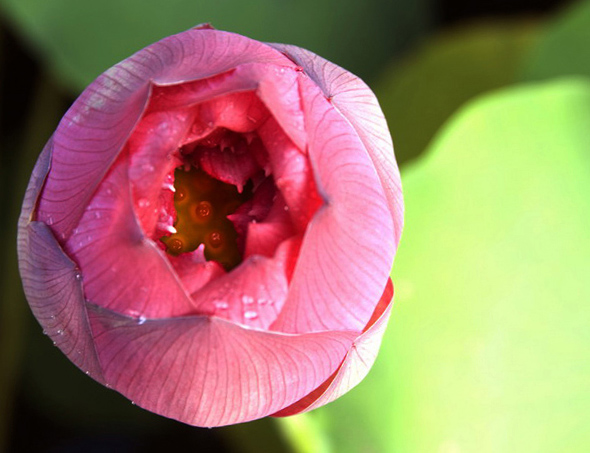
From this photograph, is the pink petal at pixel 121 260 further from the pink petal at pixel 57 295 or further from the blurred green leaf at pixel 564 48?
the blurred green leaf at pixel 564 48

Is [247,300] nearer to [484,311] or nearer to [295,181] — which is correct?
[295,181]

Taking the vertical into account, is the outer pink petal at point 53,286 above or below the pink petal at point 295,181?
below

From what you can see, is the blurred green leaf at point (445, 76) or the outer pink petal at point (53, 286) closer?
the outer pink petal at point (53, 286)

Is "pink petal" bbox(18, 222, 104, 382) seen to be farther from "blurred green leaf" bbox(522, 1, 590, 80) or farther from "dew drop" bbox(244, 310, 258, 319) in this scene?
"blurred green leaf" bbox(522, 1, 590, 80)

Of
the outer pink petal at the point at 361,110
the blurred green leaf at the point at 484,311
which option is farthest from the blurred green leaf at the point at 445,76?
the outer pink petal at the point at 361,110

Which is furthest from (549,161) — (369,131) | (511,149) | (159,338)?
(159,338)

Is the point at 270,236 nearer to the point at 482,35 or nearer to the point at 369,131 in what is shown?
the point at 369,131

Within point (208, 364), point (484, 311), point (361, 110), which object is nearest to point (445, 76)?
point (484, 311)
